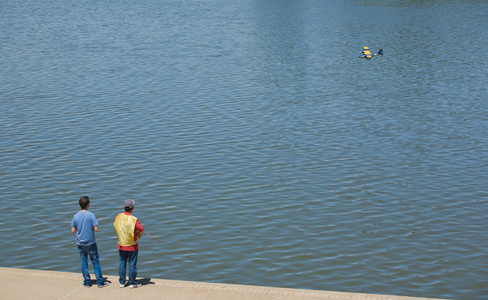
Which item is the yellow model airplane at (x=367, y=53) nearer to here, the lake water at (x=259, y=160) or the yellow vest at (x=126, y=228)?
the lake water at (x=259, y=160)

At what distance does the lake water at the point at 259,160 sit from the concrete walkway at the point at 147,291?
2.33 m

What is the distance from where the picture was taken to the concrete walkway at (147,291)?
35.9 ft

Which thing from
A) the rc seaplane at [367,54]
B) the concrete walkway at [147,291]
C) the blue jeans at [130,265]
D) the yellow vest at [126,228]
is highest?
the rc seaplane at [367,54]

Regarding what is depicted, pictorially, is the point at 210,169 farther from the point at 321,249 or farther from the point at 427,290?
the point at 427,290

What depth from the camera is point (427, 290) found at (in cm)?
1334

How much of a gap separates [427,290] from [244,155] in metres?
10.4

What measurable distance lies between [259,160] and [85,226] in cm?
1118

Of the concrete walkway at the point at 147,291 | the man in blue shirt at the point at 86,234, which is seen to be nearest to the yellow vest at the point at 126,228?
the man in blue shirt at the point at 86,234

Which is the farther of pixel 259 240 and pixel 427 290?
pixel 259 240

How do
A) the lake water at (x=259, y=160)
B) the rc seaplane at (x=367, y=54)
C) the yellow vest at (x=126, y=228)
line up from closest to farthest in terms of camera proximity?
1. the yellow vest at (x=126, y=228)
2. the lake water at (x=259, y=160)
3. the rc seaplane at (x=367, y=54)

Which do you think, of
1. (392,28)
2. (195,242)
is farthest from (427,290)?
(392,28)

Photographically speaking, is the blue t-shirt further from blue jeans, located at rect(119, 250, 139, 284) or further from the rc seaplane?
the rc seaplane

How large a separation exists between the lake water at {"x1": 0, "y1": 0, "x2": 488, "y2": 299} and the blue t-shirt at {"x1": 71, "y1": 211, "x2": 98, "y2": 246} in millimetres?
2723

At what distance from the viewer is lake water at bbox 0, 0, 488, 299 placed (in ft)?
48.9
